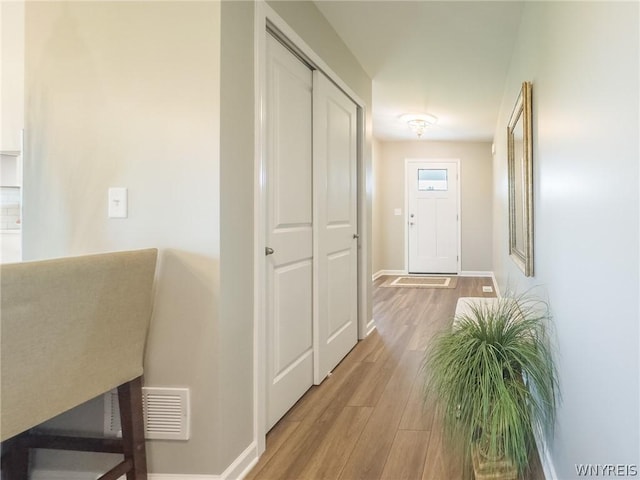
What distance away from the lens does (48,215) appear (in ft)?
5.50

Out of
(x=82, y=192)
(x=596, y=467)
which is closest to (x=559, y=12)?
(x=596, y=467)

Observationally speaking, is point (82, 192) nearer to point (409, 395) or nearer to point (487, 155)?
point (409, 395)

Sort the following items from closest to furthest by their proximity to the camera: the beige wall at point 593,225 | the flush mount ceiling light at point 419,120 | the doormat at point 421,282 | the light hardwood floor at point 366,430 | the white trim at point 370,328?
1. the beige wall at point 593,225
2. the light hardwood floor at point 366,430
3. the white trim at point 370,328
4. the flush mount ceiling light at point 419,120
5. the doormat at point 421,282

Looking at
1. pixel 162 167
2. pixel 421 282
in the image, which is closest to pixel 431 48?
pixel 162 167

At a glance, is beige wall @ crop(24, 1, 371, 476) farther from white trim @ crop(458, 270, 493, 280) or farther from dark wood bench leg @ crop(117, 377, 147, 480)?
white trim @ crop(458, 270, 493, 280)

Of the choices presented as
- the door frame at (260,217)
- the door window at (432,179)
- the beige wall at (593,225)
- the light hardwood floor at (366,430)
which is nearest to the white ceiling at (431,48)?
the door frame at (260,217)

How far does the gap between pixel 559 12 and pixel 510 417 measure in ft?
4.37

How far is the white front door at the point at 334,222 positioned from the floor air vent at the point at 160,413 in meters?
1.16

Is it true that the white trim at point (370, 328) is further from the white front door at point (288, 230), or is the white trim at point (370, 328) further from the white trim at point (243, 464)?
the white trim at point (243, 464)

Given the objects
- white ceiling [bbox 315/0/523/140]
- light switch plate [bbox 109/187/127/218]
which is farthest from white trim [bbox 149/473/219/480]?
white ceiling [bbox 315/0/523/140]

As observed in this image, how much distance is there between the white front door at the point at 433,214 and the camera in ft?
24.5

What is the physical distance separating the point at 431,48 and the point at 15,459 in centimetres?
346

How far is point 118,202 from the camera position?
1612mm

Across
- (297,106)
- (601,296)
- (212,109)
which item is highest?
(297,106)
